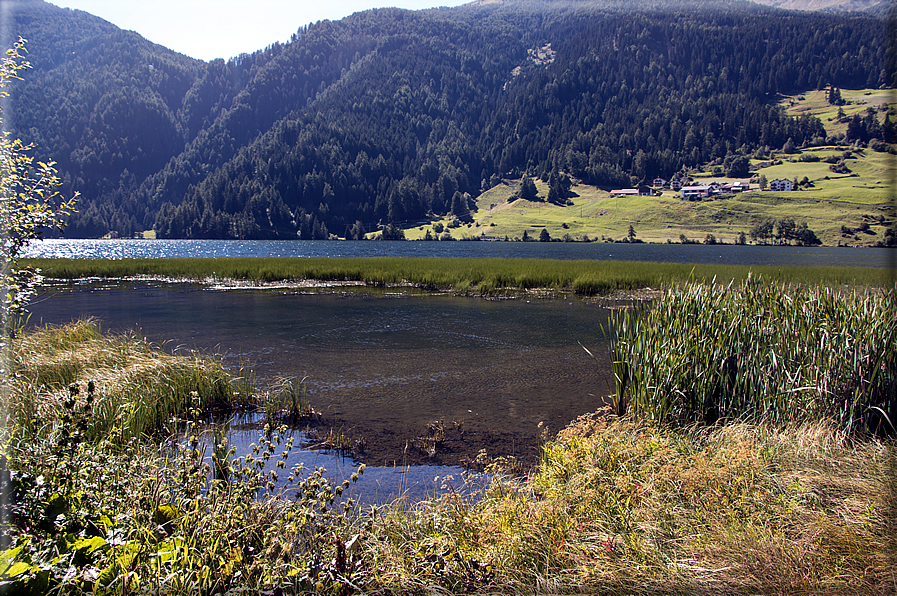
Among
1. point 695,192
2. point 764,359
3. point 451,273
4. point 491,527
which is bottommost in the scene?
point 491,527

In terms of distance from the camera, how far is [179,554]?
4.14 meters

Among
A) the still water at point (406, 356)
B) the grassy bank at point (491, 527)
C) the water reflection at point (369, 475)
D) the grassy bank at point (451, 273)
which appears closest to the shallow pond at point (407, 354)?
the still water at point (406, 356)

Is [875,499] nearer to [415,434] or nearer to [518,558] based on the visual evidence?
[518,558]

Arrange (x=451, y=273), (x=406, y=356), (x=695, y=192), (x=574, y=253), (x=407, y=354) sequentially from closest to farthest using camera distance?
(x=406, y=356), (x=407, y=354), (x=451, y=273), (x=574, y=253), (x=695, y=192)

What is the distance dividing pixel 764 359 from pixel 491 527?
6150 millimetres

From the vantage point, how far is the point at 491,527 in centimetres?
474

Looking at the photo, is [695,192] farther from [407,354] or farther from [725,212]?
[407,354]

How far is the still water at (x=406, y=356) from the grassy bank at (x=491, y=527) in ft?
8.28

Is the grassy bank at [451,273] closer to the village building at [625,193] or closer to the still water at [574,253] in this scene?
the still water at [574,253]

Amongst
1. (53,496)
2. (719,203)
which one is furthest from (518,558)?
(719,203)

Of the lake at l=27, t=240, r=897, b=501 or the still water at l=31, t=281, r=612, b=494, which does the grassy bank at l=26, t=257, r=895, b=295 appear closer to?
the still water at l=31, t=281, r=612, b=494

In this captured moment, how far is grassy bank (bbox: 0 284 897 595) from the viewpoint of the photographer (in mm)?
3699

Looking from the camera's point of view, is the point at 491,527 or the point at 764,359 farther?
the point at 764,359

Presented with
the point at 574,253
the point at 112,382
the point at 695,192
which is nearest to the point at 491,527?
the point at 112,382
